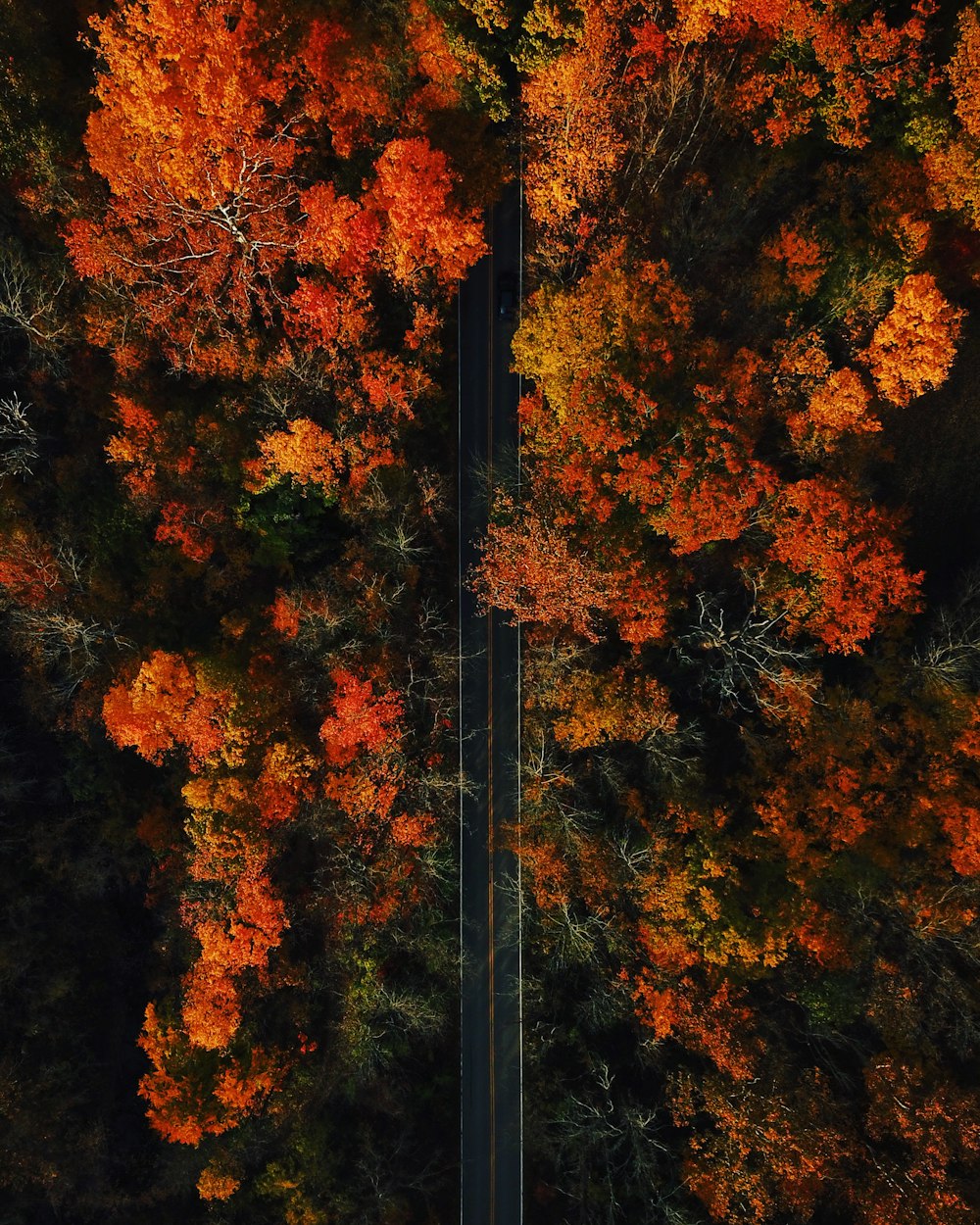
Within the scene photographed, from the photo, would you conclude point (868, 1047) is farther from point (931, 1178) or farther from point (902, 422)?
point (902, 422)

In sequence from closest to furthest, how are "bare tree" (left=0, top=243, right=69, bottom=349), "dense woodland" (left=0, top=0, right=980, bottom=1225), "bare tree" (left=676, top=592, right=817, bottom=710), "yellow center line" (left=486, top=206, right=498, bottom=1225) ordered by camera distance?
"dense woodland" (left=0, top=0, right=980, bottom=1225), "bare tree" (left=0, top=243, right=69, bottom=349), "bare tree" (left=676, top=592, right=817, bottom=710), "yellow center line" (left=486, top=206, right=498, bottom=1225)

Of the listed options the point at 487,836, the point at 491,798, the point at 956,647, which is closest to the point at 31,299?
the point at 491,798

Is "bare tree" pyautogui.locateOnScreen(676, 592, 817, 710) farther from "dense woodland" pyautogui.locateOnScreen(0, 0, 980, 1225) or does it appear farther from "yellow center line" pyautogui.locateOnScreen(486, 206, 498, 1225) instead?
"yellow center line" pyautogui.locateOnScreen(486, 206, 498, 1225)

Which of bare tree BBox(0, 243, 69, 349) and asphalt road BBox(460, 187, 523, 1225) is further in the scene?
asphalt road BBox(460, 187, 523, 1225)

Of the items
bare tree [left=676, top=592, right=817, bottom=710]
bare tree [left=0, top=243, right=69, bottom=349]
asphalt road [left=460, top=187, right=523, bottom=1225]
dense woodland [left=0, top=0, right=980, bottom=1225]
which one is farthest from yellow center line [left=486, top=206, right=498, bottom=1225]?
bare tree [left=0, top=243, right=69, bottom=349]

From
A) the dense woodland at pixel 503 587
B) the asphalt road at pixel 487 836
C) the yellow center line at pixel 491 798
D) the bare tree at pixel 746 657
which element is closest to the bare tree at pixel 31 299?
the dense woodland at pixel 503 587
